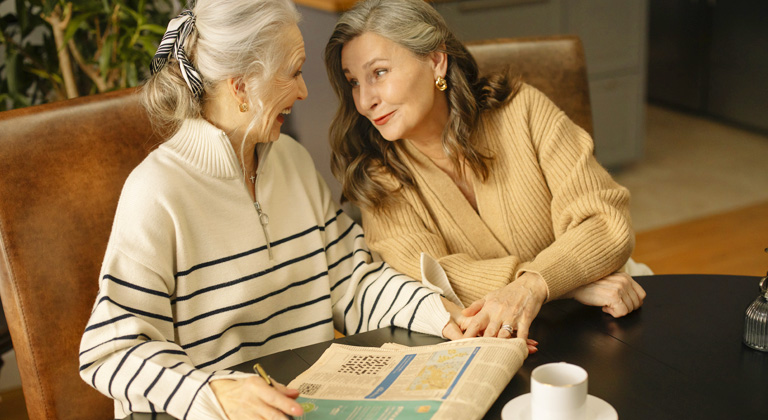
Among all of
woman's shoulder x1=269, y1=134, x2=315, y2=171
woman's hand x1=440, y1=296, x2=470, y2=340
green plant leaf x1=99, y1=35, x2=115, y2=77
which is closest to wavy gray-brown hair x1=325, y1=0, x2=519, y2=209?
woman's shoulder x1=269, y1=134, x2=315, y2=171

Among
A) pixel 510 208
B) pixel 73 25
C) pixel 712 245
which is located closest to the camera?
pixel 510 208

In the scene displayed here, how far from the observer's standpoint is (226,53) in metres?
1.32

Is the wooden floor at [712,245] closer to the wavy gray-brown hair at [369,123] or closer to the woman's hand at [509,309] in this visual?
the wavy gray-brown hair at [369,123]

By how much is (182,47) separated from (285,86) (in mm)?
204

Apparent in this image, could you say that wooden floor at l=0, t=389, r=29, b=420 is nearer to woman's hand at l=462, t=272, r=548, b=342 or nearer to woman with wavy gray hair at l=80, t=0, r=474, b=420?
woman with wavy gray hair at l=80, t=0, r=474, b=420

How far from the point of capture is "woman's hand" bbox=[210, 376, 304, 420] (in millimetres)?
993

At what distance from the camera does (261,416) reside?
101cm

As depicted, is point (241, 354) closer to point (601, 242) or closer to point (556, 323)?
point (556, 323)

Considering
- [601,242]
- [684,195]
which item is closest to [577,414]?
[601,242]

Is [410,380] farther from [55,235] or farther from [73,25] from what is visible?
[73,25]

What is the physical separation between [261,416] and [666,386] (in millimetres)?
580

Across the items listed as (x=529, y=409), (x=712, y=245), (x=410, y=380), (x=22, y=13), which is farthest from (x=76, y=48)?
(x=712, y=245)

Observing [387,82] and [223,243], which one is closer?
[223,243]

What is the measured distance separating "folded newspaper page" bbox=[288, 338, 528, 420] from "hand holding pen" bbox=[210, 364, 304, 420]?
41 mm
